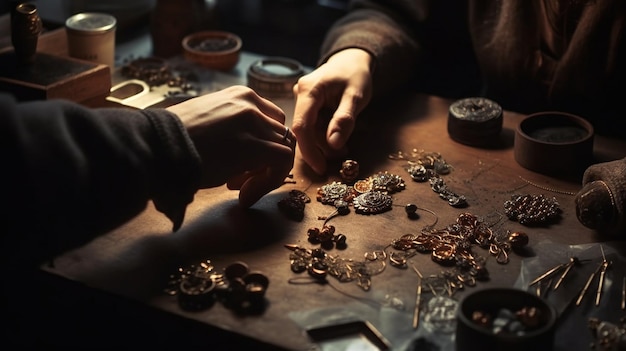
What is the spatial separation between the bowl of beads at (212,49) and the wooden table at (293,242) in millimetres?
529

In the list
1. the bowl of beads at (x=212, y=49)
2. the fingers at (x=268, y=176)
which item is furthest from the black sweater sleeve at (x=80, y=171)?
the bowl of beads at (x=212, y=49)

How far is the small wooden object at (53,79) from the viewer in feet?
5.60

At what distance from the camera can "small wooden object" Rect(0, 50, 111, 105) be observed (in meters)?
1.71

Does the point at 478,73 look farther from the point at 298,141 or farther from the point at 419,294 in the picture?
the point at 419,294

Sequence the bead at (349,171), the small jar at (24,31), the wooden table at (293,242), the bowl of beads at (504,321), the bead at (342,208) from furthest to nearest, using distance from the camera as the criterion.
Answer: the small jar at (24,31) < the bead at (349,171) < the bead at (342,208) < the wooden table at (293,242) < the bowl of beads at (504,321)

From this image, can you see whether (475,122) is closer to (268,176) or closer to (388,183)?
(388,183)

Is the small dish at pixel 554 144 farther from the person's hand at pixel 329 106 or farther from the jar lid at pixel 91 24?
the jar lid at pixel 91 24

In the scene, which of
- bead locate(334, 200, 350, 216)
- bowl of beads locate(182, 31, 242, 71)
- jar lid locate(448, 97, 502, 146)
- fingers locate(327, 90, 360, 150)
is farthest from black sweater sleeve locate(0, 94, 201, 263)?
bowl of beads locate(182, 31, 242, 71)

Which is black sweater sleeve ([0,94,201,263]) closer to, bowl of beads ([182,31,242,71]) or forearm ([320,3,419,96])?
forearm ([320,3,419,96])

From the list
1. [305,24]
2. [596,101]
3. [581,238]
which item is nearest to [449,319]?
[581,238]

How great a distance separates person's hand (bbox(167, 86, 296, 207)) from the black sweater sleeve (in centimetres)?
8

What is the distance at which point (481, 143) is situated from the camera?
69.9 inches

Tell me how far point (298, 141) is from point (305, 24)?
4.05 feet

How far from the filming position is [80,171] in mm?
1191
